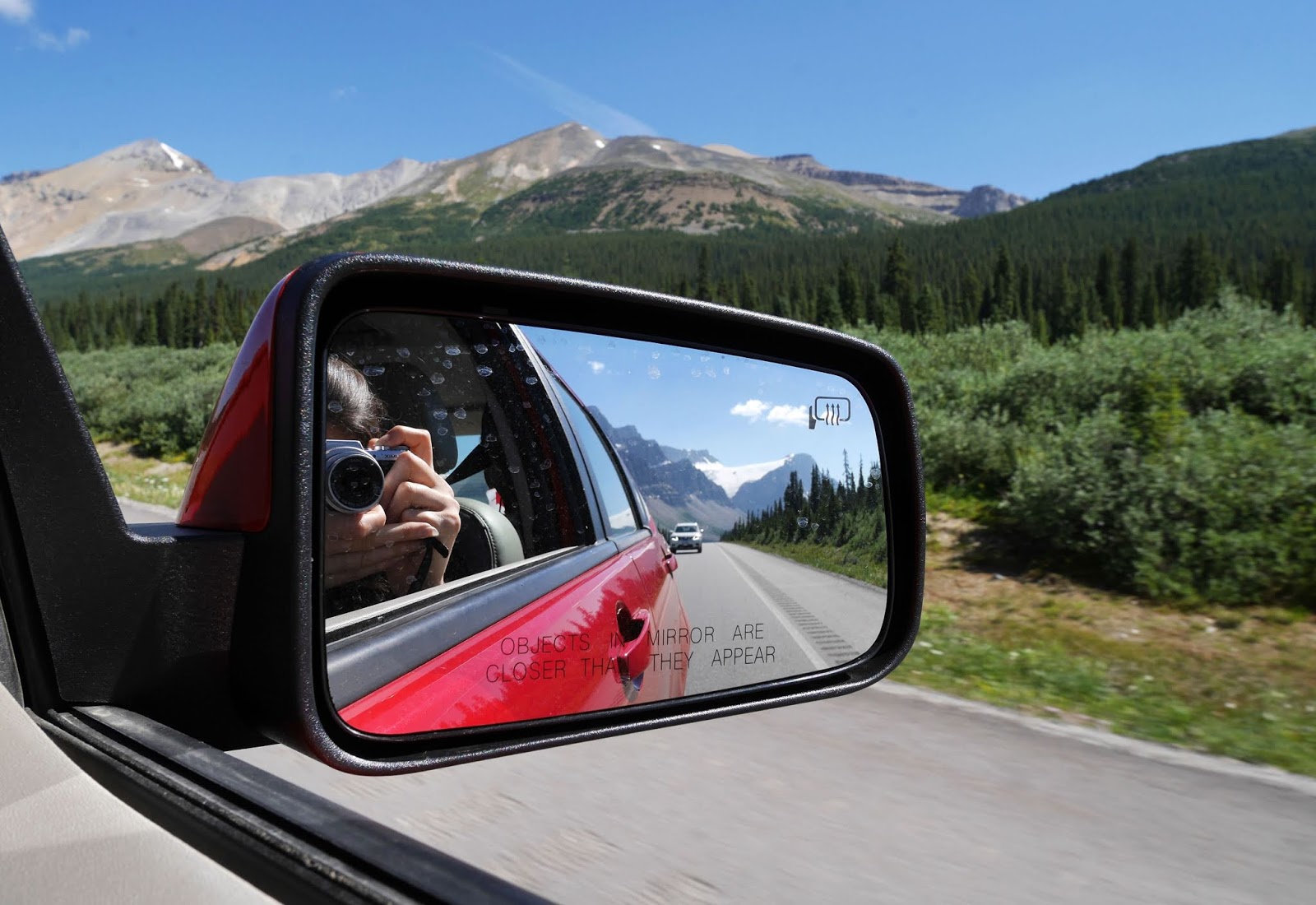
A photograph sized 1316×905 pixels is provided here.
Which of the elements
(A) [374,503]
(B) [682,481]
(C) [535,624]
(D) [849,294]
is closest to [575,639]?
(C) [535,624]

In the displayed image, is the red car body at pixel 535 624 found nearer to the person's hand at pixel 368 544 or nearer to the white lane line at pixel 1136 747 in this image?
the person's hand at pixel 368 544

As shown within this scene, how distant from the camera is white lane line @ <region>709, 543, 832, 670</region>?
168cm

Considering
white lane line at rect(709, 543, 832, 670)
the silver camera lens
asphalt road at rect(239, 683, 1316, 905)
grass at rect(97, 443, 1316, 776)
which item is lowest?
grass at rect(97, 443, 1316, 776)

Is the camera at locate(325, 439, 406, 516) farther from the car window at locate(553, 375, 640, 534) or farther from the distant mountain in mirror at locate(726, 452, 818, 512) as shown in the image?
the distant mountain in mirror at locate(726, 452, 818, 512)

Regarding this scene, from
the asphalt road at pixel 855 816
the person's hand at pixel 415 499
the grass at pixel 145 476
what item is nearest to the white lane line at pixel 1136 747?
the asphalt road at pixel 855 816

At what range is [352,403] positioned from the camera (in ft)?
4.15

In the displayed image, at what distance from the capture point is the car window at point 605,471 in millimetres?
1764

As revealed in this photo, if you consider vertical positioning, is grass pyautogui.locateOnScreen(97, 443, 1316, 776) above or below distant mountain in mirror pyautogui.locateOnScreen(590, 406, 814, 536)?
below

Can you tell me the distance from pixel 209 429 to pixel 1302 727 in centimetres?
552

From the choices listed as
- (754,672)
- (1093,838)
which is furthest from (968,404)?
(754,672)

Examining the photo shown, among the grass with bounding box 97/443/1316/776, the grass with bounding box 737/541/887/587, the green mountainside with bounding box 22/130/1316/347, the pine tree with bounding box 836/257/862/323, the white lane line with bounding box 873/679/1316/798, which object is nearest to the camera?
the grass with bounding box 737/541/887/587

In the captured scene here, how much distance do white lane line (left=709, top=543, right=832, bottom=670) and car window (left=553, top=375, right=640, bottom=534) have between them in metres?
0.23

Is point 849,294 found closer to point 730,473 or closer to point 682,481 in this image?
point 730,473

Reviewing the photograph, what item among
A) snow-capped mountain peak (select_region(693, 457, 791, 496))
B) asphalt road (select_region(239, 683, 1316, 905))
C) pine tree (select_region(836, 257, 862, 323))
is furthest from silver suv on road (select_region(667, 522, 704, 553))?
pine tree (select_region(836, 257, 862, 323))
